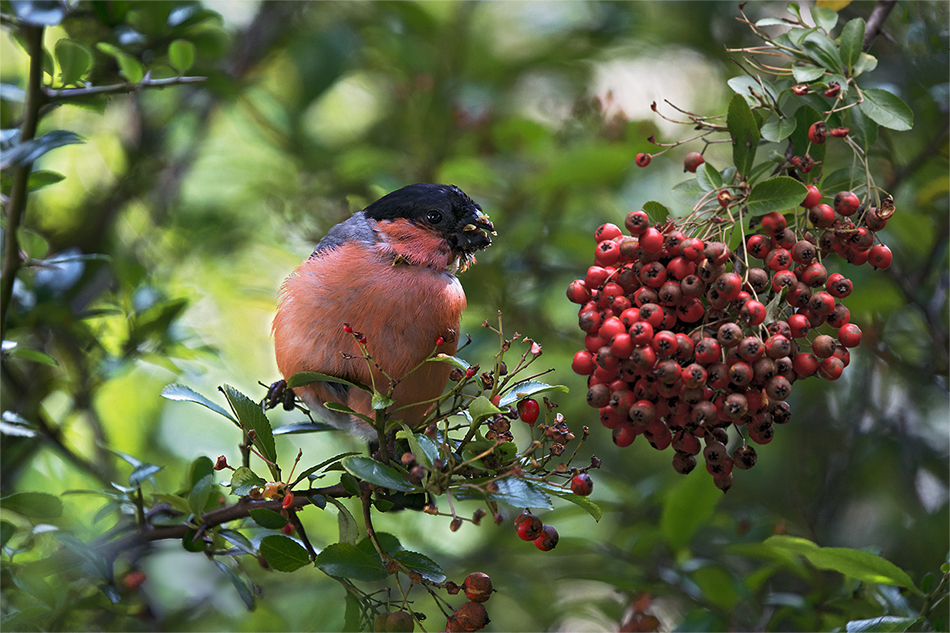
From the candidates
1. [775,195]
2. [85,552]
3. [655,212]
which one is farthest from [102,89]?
[775,195]

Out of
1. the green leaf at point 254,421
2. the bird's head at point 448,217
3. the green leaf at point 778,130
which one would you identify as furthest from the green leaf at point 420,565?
the green leaf at point 778,130

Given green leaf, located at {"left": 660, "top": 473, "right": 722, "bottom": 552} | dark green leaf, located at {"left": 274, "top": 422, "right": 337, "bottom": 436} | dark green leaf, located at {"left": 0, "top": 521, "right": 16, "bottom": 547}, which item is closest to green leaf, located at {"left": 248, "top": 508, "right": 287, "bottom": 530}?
dark green leaf, located at {"left": 274, "top": 422, "right": 337, "bottom": 436}

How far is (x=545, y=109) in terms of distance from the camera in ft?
14.7

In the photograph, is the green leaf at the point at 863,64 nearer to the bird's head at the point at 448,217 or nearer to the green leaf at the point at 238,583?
the bird's head at the point at 448,217

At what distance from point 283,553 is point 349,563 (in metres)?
0.16

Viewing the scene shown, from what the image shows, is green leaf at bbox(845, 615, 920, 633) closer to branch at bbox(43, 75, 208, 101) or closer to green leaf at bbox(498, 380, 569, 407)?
green leaf at bbox(498, 380, 569, 407)

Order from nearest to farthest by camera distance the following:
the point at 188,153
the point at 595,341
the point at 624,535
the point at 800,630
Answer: the point at 595,341 → the point at 800,630 → the point at 624,535 → the point at 188,153

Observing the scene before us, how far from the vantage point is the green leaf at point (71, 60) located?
6.51ft

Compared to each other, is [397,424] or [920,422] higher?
[397,424]

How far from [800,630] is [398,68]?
3258 mm

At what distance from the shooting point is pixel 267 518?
1819mm

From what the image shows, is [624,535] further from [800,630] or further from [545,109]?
[545,109]

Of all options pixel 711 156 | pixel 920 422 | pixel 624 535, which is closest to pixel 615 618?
→ pixel 624 535

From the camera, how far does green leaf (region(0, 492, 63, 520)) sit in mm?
2010
